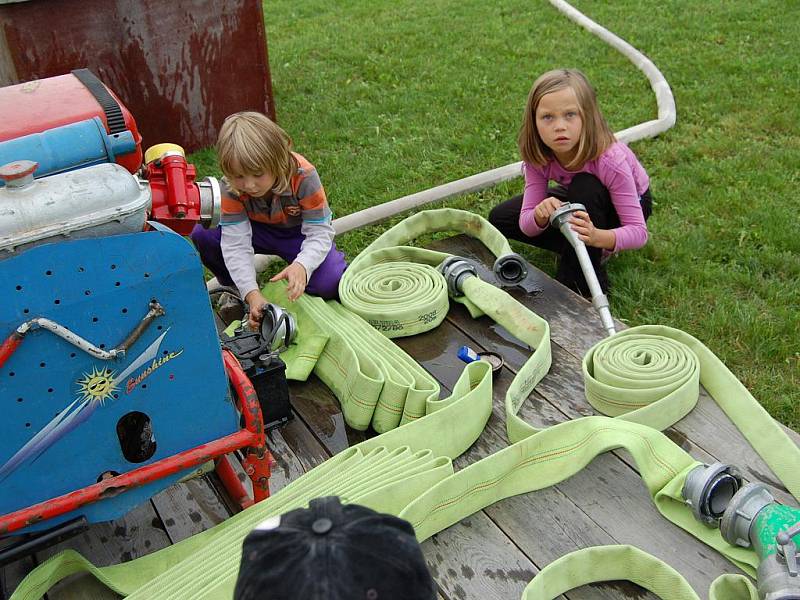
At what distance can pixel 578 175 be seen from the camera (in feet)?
12.2

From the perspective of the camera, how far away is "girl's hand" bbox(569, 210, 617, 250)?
353cm

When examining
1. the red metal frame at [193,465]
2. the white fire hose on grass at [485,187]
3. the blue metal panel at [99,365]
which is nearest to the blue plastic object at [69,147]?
the blue metal panel at [99,365]

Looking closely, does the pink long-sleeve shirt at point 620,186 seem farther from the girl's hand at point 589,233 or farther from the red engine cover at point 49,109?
the red engine cover at point 49,109

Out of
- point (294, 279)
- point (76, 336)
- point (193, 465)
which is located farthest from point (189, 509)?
point (294, 279)

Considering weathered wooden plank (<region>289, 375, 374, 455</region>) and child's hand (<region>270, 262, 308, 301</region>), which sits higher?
child's hand (<region>270, 262, 308, 301</region>)

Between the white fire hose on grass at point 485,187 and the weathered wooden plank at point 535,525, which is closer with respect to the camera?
the weathered wooden plank at point 535,525

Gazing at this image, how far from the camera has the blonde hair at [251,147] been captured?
3098mm

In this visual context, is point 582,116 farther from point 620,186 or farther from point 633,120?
point 633,120

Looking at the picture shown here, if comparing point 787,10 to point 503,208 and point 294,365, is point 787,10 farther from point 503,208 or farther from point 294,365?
point 294,365

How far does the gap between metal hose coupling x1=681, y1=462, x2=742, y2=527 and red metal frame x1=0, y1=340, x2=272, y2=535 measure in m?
1.26

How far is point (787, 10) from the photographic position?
780 centimetres

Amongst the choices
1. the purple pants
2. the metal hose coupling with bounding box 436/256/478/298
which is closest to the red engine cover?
the purple pants

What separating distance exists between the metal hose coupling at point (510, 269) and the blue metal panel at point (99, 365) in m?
1.72

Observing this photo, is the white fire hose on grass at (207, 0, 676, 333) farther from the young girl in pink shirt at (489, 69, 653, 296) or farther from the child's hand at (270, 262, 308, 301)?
the child's hand at (270, 262, 308, 301)
